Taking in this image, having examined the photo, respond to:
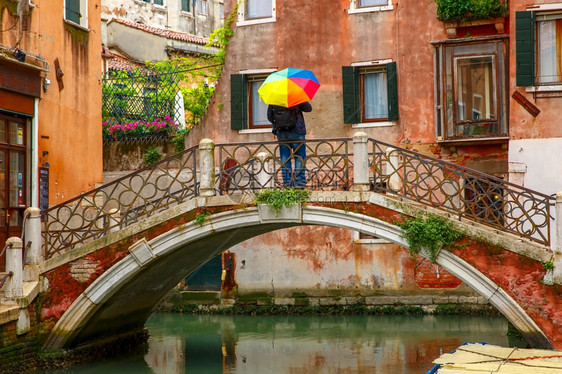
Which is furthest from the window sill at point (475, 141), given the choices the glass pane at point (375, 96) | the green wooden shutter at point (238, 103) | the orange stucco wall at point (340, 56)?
the green wooden shutter at point (238, 103)

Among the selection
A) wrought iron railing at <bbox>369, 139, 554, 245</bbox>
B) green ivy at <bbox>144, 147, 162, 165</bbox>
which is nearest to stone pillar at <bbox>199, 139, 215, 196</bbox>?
wrought iron railing at <bbox>369, 139, 554, 245</bbox>

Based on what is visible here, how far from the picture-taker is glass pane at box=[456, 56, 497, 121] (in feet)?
56.0

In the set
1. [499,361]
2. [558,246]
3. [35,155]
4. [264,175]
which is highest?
[35,155]

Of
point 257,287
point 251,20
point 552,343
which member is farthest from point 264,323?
point 552,343

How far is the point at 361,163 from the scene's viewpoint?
1138 centimetres

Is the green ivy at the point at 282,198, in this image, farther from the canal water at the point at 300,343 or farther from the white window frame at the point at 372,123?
the white window frame at the point at 372,123

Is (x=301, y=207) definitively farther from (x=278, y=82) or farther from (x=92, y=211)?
(x=92, y=211)

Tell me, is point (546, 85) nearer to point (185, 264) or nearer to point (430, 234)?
point (430, 234)

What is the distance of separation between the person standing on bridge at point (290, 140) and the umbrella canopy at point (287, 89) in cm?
15

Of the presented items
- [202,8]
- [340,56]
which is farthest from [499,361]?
[202,8]

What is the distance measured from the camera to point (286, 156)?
11945mm

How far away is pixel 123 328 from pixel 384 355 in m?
4.16

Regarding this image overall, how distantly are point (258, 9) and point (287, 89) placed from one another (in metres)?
8.10

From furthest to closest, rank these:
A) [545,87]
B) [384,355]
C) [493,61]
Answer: [493,61] < [545,87] < [384,355]
